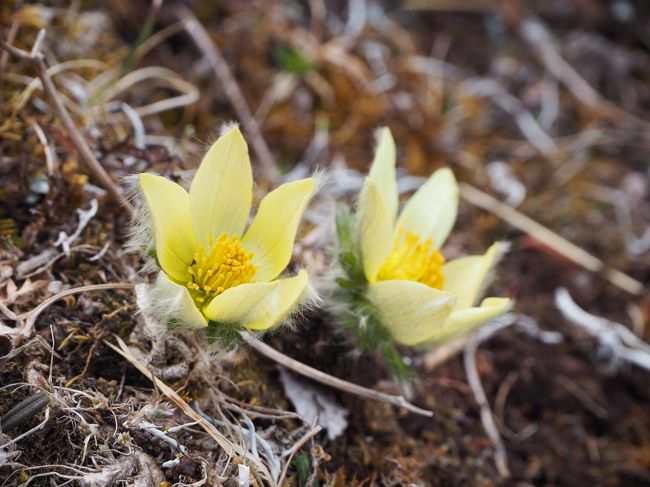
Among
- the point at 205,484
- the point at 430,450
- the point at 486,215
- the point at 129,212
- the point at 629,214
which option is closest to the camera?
the point at 205,484

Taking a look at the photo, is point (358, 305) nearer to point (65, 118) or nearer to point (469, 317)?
point (469, 317)

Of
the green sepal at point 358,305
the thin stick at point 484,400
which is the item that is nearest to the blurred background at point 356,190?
the thin stick at point 484,400

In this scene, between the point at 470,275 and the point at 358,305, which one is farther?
the point at 470,275

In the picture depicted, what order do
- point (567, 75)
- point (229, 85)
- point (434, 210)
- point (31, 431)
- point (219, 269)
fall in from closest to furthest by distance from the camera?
1. point (31, 431)
2. point (219, 269)
3. point (434, 210)
4. point (229, 85)
5. point (567, 75)

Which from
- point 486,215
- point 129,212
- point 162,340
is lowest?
point 486,215

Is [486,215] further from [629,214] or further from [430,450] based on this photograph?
[430,450]

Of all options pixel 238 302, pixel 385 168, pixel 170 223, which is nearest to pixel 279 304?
pixel 238 302

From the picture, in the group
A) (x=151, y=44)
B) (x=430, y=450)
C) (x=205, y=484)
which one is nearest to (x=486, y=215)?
(x=430, y=450)

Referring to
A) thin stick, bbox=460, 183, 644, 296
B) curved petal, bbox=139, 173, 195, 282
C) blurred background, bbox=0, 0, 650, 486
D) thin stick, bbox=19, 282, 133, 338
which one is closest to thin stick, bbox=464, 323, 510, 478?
blurred background, bbox=0, 0, 650, 486

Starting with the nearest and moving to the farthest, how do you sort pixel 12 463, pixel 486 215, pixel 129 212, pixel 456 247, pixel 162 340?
pixel 12 463
pixel 162 340
pixel 129 212
pixel 456 247
pixel 486 215
